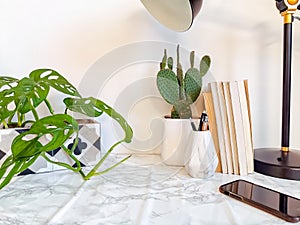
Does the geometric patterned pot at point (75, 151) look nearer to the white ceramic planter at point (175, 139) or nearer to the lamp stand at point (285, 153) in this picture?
the white ceramic planter at point (175, 139)

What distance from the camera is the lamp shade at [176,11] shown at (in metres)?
0.64

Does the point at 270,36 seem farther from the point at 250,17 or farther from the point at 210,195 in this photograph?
the point at 210,195

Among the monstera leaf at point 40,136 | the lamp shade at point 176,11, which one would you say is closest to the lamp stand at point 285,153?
the lamp shade at point 176,11

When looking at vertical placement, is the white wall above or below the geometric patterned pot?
above

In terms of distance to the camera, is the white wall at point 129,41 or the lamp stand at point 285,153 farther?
the white wall at point 129,41

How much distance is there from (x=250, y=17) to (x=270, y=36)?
9 cm

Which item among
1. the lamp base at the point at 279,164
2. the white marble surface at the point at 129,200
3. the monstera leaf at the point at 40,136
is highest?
the monstera leaf at the point at 40,136

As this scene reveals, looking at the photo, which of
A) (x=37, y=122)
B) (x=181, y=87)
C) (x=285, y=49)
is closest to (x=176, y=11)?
(x=181, y=87)

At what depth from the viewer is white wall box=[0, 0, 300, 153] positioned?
0.88 meters

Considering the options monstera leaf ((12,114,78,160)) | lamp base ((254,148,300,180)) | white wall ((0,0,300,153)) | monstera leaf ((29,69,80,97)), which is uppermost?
white wall ((0,0,300,153))

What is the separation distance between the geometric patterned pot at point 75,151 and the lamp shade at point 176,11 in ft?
1.22

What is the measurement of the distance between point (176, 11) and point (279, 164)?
1.58 ft

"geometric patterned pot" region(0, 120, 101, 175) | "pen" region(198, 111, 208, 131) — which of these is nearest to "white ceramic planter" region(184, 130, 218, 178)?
"pen" region(198, 111, 208, 131)

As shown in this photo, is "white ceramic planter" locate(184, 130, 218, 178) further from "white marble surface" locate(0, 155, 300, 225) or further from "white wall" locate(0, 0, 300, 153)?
"white wall" locate(0, 0, 300, 153)
